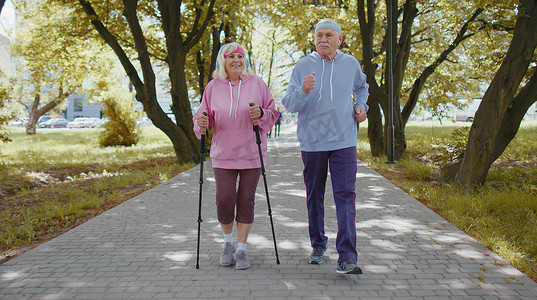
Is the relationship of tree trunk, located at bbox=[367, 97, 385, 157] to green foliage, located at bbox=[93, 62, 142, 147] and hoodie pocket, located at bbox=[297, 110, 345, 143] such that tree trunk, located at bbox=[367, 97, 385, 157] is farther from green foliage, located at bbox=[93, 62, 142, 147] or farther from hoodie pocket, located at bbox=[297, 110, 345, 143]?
green foliage, located at bbox=[93, 62, 142, 147]

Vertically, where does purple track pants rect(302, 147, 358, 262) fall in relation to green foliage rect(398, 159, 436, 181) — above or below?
above

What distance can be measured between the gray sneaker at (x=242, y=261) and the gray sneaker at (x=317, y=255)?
0.60 meters

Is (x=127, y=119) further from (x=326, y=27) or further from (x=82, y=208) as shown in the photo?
(x=326, y=27)

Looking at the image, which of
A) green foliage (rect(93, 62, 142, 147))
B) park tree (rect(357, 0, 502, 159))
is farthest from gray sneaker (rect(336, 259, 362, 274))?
green foliage (rect(93, 62, 142, 147))

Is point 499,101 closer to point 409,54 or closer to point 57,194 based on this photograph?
point 57,194

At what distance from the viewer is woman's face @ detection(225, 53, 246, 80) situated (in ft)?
13.6

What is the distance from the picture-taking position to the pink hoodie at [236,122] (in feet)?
13.6

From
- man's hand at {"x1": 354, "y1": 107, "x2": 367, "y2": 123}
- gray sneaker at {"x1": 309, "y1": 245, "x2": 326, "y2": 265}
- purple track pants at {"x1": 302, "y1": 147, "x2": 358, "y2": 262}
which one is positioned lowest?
gray sneaker at {"x1": 309, "y1": 245, "x2": 326, "y2": 265}

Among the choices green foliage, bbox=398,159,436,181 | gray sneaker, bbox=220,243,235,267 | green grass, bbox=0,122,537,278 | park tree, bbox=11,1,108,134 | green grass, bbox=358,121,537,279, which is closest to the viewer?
gray sneaker, bbox=220,243,235,267

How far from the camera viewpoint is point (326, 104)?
4031 mm

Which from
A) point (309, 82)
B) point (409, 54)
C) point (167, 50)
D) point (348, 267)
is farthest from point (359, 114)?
point (409, 54)

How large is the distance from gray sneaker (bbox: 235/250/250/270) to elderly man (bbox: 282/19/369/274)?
33.7 inches

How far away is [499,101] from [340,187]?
179 inches

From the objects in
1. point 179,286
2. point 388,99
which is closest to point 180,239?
point 179,286
